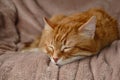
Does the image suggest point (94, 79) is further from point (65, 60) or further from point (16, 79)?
point (16, 79)

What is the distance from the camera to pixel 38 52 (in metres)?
1.84

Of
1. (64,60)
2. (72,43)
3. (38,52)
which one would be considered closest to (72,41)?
(72,43)

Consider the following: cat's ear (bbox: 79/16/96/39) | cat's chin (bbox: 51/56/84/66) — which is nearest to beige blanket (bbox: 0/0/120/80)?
cat's chin (bbox: 51/56/84/66)

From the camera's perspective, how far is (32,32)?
2.29 meters

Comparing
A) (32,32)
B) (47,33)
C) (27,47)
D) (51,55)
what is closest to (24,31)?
(32,32)

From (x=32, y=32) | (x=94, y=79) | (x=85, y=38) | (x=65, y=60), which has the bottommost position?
(x=94, y=79)

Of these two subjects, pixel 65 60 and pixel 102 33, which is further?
pixel 102 33

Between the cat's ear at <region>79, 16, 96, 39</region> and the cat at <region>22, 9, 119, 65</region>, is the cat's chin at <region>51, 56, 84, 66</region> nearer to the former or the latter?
the cat at <region>22, 9, 119, 65</region>

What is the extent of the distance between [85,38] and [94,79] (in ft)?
0.78

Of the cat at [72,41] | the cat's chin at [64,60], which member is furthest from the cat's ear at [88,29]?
the cat's chin at [64,60]

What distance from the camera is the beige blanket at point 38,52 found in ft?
5.23

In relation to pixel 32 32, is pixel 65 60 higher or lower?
lower

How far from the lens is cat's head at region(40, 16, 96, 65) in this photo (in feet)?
5.32

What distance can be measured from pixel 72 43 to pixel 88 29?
12 centimetres
